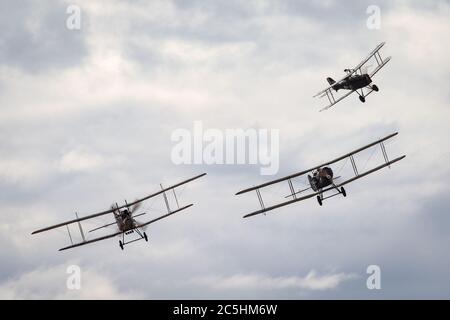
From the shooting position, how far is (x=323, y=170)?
3157 inches

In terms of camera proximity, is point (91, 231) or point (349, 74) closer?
point (91, 231)
